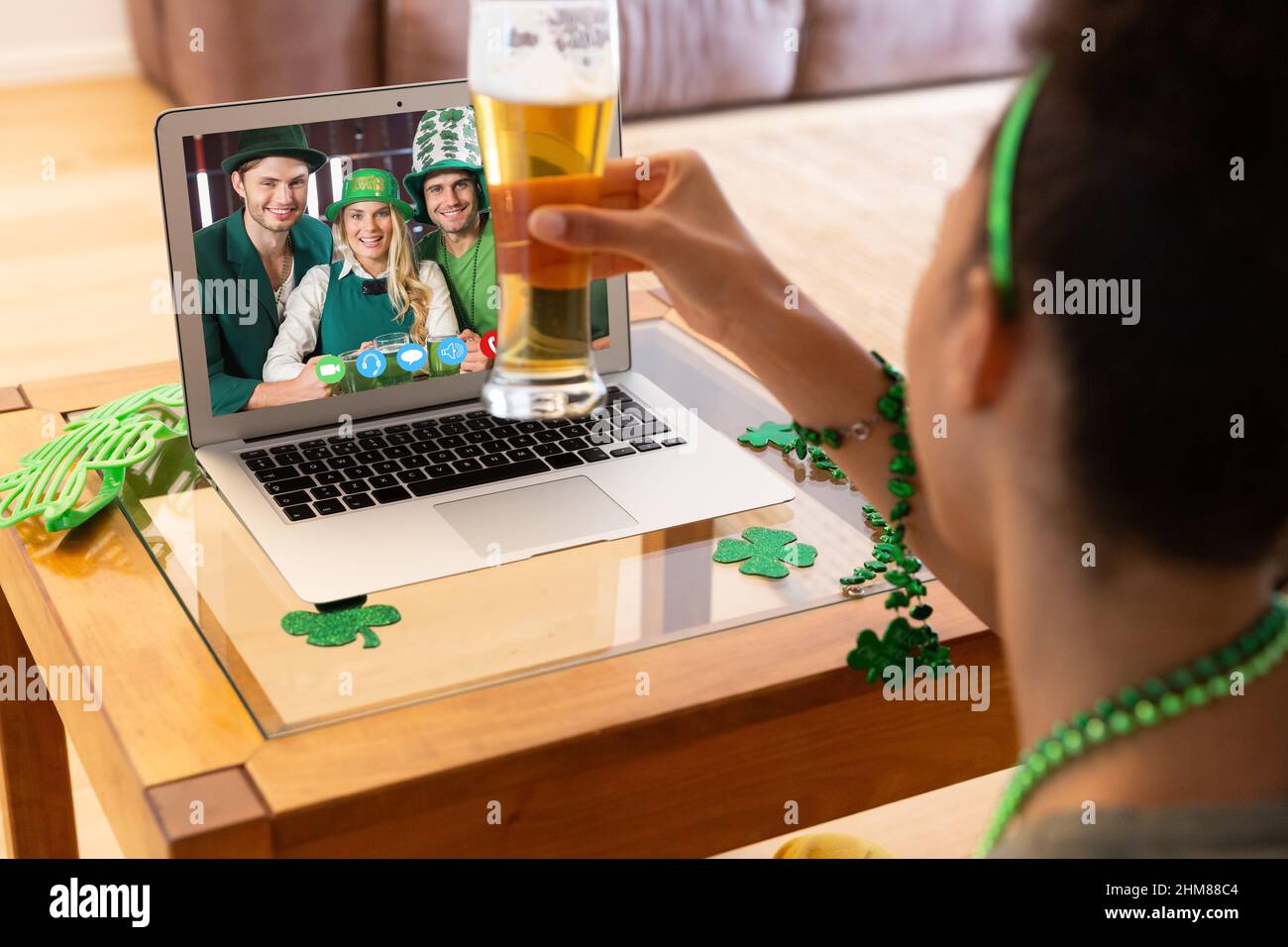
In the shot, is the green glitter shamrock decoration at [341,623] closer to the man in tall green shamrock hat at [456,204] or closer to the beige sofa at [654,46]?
the man in tall green shamrock hat at [456,204]

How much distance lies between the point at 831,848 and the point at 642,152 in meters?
2.44

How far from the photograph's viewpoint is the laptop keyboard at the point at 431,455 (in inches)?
41.1

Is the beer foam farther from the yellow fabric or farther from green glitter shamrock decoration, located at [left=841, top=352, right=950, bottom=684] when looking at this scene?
the yellow fabric

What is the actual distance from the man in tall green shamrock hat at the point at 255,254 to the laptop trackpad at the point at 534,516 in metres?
0.21

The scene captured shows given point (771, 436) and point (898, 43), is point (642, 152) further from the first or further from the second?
point (771, 436)

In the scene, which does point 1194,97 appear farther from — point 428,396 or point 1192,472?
point 428,396

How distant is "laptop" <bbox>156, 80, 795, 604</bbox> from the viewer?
0.99 meters

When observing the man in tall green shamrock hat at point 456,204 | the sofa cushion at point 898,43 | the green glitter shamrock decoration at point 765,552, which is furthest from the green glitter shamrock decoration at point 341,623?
the sofa cushion at point 898,43

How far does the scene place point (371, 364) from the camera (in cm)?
115

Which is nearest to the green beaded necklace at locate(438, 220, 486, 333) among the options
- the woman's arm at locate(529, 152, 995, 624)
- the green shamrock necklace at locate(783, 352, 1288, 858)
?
the woman's arm at locate(529, 152, 995, 624)

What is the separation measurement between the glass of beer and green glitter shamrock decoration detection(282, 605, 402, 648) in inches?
6.0
